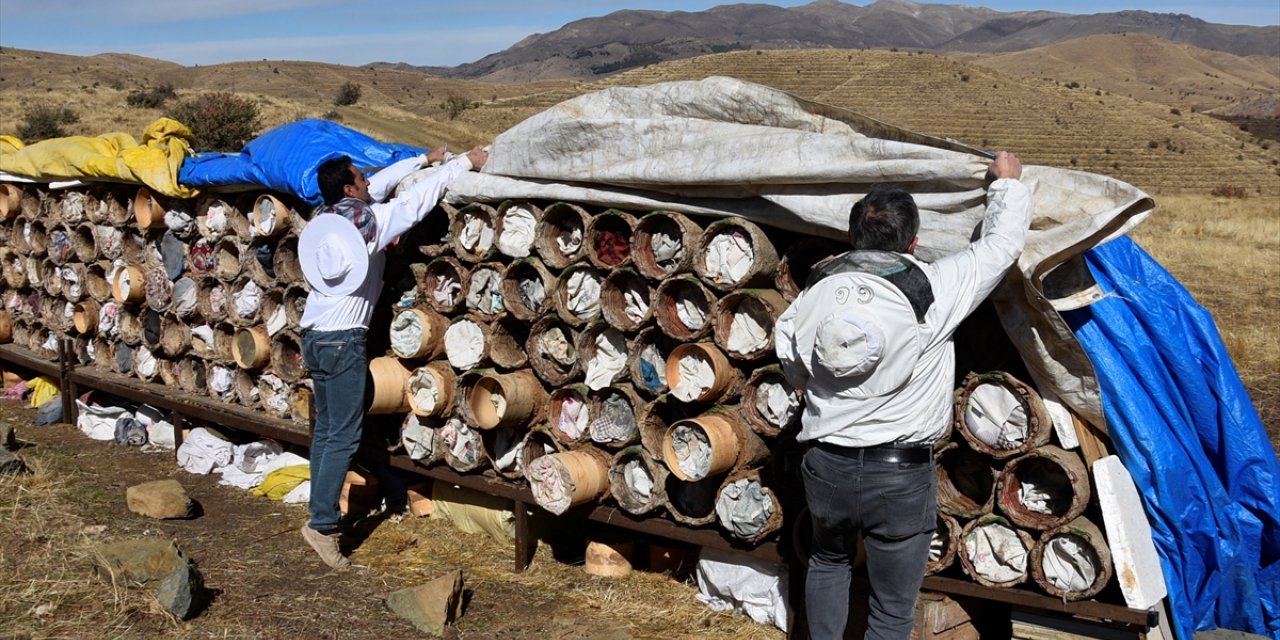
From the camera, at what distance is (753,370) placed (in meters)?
4.53

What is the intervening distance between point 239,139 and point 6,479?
22.1 m

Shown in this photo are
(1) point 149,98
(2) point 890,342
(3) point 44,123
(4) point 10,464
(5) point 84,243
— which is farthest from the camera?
(1) point 149,98

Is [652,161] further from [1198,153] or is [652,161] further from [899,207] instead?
[1198,153]

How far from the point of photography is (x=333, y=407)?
17.4ft

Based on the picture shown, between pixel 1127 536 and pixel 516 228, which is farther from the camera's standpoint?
pixel 516 228

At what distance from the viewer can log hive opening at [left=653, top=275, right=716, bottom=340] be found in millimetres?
4590

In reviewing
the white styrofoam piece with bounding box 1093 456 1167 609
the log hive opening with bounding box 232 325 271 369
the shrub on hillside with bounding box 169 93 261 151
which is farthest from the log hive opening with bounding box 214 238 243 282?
the shrub on hillside with bounding box 169 93 261 151

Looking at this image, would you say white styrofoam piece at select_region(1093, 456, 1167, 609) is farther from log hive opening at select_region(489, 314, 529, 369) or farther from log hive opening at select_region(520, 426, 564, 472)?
log hive opening at select_region(489, 314, 529, 369)

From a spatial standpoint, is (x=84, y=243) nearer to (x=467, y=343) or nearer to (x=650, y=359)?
(x=467, y=343)

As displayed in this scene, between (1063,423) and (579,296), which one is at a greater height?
(579,296)

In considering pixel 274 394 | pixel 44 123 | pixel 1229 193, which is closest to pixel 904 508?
pixel 274 394

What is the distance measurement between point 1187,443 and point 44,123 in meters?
33.3

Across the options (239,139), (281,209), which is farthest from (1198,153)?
(281,209)

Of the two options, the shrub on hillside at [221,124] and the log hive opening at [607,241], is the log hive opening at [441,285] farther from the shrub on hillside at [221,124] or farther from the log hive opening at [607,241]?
the shrub on hillside at [221,124]
